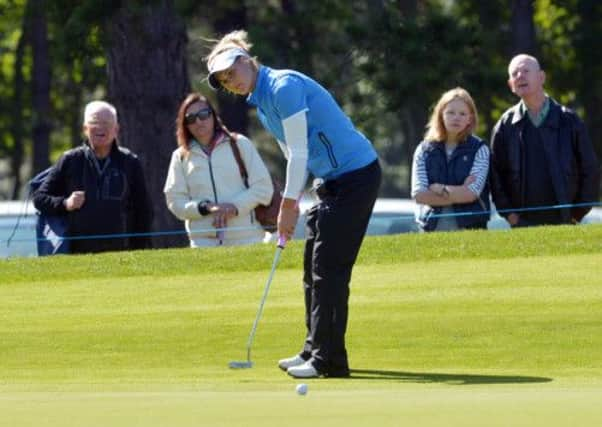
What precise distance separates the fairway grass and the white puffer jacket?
602 millimetres

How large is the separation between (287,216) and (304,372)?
2.69 feet

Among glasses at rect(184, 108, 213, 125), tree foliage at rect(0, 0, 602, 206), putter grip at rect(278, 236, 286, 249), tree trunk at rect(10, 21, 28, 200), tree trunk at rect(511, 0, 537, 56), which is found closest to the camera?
putter grip at rect(278, 236, 286, 249)

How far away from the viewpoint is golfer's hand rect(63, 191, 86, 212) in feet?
48.3

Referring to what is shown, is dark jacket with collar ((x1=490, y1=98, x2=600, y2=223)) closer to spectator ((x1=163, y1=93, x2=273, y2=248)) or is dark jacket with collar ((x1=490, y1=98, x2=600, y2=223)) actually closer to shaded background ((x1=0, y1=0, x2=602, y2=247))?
spectator ((x1=163, y1=93, x2=273, y2=248))

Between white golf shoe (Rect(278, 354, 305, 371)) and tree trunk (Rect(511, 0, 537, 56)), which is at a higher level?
tree trunk (Rect(511, 0, 537, 56))

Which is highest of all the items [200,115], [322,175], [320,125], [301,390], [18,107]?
[320,125]

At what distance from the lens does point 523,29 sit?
104 feet

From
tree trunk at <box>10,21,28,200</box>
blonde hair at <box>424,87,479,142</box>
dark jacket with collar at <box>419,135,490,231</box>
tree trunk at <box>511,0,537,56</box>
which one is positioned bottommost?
tree trunk at <box>10,21,28,200</box>

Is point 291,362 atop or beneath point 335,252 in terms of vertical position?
beneath

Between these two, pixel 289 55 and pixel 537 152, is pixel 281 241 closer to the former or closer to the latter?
pixel 537 152

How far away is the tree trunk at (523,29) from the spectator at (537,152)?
16.3 m

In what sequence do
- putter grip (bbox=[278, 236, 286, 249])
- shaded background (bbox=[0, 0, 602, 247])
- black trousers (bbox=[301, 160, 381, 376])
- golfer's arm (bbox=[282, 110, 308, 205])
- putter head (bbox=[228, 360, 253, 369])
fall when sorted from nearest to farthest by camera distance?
1. golfer's arm (bbox=[282, 110, 308, 205])
2. black trousers (bbox=[301, 160, 381, 376])
3. putter grip (bbox=[278, 236, 286, 249])
4. putter head (bbox=[228, 360, 253, 369])
5. shaded background (bbox=[0, 0, 602, 247])

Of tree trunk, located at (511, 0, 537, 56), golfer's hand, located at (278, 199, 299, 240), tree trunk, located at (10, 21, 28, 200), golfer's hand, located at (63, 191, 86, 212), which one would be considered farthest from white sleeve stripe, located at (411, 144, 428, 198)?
tree trunk, located at (10, 21, 28, 200)

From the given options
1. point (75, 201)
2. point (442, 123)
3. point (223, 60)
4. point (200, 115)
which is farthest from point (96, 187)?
point (223, 60)
